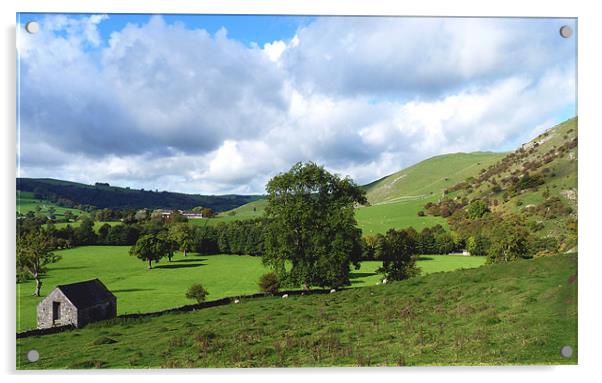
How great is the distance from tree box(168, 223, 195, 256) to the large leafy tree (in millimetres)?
1618

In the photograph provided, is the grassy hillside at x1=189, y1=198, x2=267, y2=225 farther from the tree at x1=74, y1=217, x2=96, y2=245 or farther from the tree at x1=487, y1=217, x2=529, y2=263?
the tree at x1=487, y1=217, x2=529, y2=263

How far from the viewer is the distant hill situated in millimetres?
6105

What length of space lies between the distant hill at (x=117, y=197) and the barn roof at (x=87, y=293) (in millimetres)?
1501

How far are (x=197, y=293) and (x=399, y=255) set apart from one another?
461 cm

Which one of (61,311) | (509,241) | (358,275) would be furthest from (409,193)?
(61,311)

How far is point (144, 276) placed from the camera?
6.81 metres

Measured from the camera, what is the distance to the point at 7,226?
6.09m

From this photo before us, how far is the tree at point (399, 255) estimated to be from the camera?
7.81 metres

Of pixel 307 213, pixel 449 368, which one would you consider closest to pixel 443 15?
pixel 307 213

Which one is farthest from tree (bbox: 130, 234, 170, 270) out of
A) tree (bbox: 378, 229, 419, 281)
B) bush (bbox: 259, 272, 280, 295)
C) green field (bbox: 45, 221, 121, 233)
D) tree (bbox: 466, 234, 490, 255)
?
tree (bbox: 466, 234, 490, 255)

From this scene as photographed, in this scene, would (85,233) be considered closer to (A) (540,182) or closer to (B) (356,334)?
(B) (356,334)

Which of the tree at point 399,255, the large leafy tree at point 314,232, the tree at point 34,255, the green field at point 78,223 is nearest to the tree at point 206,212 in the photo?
the large leafy tree at point 314,232

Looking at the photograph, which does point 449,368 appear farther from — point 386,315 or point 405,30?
point 405,30

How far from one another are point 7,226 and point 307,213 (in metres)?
5.57
